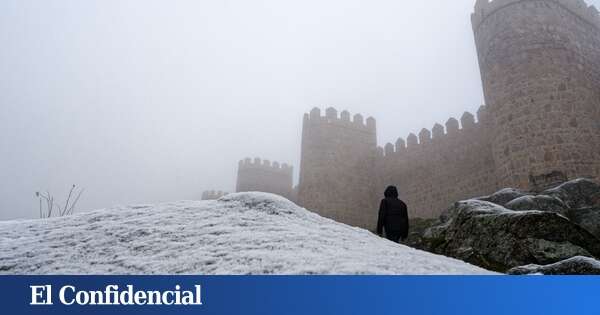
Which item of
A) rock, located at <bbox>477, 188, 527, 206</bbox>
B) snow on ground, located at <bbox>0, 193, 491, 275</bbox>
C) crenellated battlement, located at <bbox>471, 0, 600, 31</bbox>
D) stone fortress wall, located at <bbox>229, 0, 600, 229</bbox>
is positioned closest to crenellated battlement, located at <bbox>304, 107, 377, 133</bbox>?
stone fortress wall, located at <bbox>229, 0, 600, 229</bbox>

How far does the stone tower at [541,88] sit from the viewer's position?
9758 millimetres

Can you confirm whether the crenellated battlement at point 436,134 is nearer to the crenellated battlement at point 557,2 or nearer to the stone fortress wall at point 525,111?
the stone fortress wall at point 525,111

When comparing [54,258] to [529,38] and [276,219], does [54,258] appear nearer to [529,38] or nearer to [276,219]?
[276,219]

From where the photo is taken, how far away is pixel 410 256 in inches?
108

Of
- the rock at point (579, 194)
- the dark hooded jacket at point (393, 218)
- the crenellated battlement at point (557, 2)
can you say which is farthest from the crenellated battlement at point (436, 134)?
the dark hooded jacket at point (393, 218)

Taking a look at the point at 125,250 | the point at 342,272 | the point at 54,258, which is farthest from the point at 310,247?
the point at 54,258

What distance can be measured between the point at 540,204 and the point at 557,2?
791 centimetres

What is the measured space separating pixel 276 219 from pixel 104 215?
4.92 ft

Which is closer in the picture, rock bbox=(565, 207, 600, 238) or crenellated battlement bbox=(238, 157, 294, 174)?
rock bbox=(565, 207, 600, 238)

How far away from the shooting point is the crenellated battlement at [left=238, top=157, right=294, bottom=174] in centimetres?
2873

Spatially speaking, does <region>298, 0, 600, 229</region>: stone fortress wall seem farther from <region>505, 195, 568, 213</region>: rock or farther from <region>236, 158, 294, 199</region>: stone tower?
<region>236, 158, 294, 199</region>: stone tower

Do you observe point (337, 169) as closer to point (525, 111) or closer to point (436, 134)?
point (436, 134)

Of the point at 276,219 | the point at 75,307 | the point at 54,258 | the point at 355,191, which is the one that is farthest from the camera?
the point at 355,191

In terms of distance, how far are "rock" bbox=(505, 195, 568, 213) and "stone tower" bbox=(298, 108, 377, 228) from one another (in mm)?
11808
